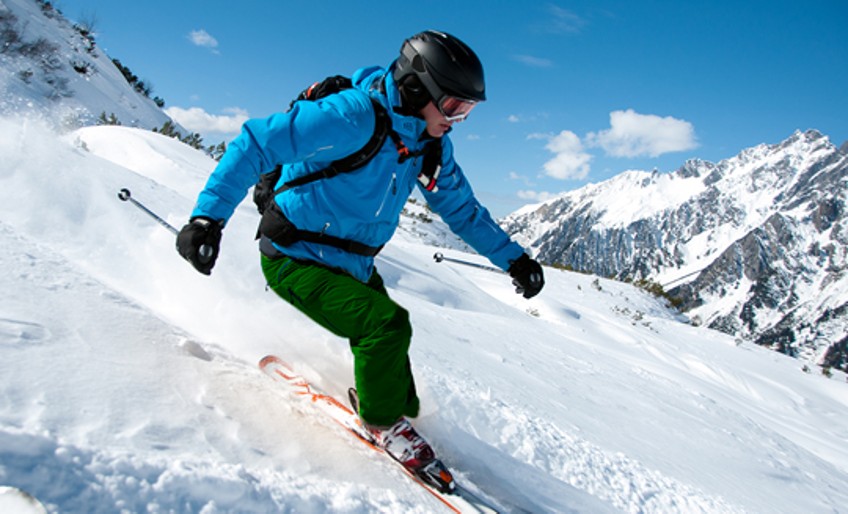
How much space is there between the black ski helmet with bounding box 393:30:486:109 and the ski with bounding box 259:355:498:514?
5.92ft

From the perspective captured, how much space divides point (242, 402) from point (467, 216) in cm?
223

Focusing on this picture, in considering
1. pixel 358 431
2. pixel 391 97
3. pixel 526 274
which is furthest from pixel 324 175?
pixel 526 274

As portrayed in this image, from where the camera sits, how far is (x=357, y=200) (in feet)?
9.75

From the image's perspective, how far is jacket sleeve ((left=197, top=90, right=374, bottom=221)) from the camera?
260 centimetres

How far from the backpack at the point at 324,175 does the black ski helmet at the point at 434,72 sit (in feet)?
0.70

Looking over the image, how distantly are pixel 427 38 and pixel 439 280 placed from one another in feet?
23.8

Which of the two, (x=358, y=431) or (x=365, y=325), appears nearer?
(x=365, y=325)

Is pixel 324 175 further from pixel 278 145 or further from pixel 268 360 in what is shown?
pixel 268 360

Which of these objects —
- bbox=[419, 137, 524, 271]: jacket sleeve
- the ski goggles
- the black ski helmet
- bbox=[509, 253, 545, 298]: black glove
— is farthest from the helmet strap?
bbox=[509, 253, 545, 298]: black glove

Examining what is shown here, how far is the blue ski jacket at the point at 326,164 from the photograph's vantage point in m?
2.62

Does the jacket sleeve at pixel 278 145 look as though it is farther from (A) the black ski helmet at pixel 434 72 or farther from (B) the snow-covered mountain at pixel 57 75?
(B) the snow-covered mountain at pixel 57 75

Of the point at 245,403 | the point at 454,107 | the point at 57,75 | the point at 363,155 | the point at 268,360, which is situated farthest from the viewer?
the point at 57,75

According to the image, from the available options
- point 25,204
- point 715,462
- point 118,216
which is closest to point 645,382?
point 715,462

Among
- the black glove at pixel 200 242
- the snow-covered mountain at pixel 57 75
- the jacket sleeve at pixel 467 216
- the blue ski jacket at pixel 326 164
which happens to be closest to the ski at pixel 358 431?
the blue ski jacket at pixel 326 164
